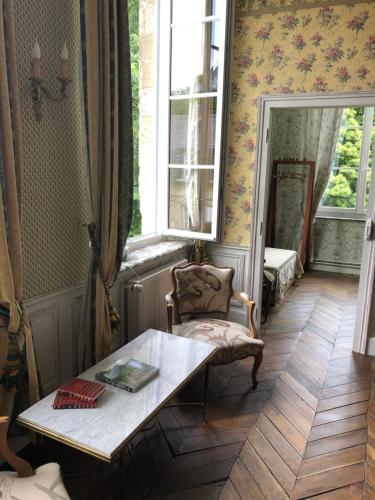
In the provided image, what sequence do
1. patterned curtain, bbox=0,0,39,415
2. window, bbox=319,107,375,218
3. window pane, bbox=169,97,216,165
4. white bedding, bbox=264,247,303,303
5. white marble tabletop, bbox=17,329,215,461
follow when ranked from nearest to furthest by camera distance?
1. white marble tabletop, bbox=17,329,215,461
2. patterned curtain, bbox=0,0,39,415
3. window pane, bbox=169,97,216,165
4. white bedding, bbox=264,247,303,303
5. window, bbox=319,107,375,218

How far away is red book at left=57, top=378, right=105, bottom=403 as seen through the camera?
5.29 feet

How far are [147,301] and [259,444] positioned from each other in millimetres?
1155

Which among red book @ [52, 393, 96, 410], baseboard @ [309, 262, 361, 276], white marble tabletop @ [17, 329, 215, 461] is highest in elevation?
red book @ [52, 393, 96, 410]

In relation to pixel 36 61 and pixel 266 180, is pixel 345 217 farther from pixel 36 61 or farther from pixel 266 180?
pixel 36 61

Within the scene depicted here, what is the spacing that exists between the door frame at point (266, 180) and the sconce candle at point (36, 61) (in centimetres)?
182

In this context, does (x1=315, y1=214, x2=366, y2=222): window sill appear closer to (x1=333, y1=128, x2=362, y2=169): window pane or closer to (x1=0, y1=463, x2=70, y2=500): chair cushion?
(x1=333, y1=128, x2=362, y2=169): window pane

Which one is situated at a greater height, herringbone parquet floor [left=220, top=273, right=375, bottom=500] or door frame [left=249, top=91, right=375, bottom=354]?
door frame [left=249, top=91, right=375, bottom=354]

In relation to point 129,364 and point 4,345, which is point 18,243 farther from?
point 129,364

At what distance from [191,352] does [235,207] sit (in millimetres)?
1609

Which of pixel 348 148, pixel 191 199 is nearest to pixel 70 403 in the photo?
pixel 191 199

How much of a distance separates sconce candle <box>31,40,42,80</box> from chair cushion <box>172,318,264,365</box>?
1.65 meters

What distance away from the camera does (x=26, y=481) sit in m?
1.33

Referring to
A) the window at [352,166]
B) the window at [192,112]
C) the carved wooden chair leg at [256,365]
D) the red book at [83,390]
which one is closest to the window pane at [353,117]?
the window at [352,166]

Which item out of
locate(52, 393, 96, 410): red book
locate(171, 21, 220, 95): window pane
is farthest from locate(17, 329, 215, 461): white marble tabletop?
locate(171, 21, 220, 95): window pane
